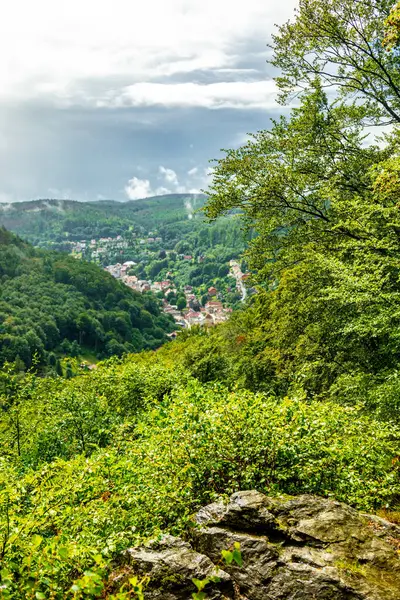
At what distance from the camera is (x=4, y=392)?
17.8 m

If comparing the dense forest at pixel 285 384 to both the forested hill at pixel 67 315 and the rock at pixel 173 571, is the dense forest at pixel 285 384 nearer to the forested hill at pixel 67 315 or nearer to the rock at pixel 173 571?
the rock at pixel 173 571

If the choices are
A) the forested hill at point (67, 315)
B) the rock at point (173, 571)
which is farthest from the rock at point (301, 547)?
the forested hill at point (67, 315)

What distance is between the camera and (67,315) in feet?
518

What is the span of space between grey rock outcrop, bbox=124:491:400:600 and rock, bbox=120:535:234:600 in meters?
0.01

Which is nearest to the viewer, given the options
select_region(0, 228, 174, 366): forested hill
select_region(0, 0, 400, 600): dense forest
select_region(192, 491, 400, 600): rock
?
select_region(192, 491, 400, 600): rock

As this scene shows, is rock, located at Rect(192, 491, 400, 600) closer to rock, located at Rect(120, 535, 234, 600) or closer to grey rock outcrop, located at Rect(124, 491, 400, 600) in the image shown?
grey rock outcrop, located at Rect(124, 491, 400, 600)

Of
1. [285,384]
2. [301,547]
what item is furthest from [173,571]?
[285,384]

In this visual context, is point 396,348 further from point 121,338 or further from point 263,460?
point 121,338

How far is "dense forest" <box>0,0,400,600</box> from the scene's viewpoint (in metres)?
7.45

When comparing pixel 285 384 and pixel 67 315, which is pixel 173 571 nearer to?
pixel 285 384

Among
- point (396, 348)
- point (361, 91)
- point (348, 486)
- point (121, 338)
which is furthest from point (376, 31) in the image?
point (121, 338)

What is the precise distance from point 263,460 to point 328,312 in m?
9.73

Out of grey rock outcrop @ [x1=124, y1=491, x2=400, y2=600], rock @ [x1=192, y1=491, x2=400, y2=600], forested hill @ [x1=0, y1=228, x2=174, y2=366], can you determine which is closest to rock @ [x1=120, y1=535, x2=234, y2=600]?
grey rock outcrop @ [x1=124, y1=491, x2=400, y2=600]

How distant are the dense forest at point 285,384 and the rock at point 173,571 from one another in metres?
0.28
